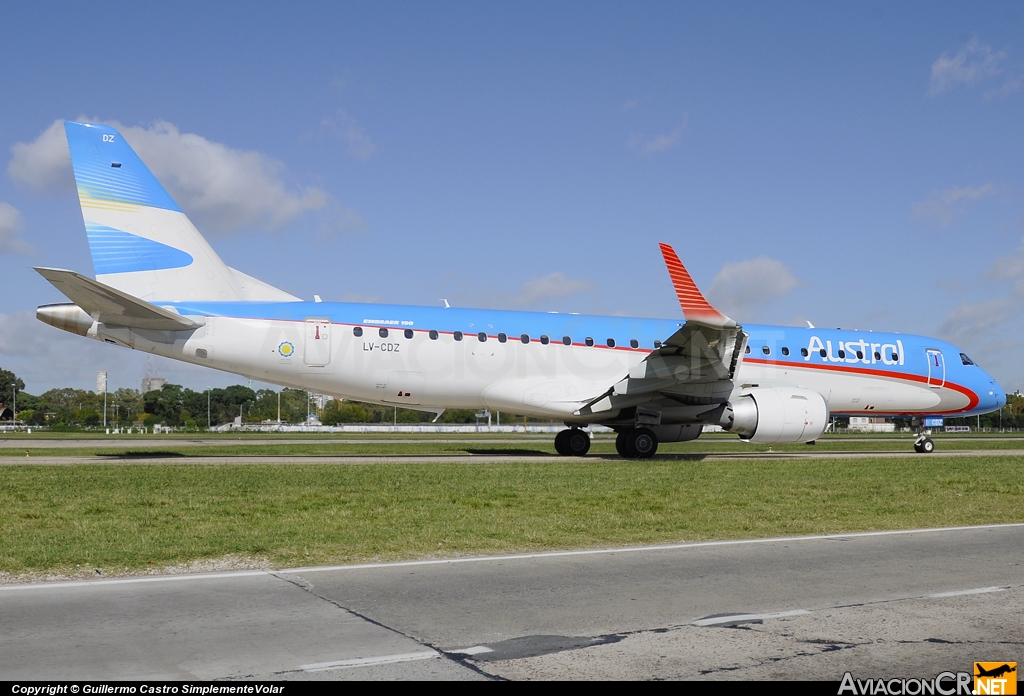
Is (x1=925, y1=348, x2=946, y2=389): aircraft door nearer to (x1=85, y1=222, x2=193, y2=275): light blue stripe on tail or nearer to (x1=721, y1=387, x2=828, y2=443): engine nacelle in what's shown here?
(x1=721, y1=387, x2=828, y2=443): engine nacelle

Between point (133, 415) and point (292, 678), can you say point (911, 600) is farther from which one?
point (133, 415)

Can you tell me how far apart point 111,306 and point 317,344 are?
16.1 feet

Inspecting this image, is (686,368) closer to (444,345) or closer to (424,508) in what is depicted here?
(444,345)

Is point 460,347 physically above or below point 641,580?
above

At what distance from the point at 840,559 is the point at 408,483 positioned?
27.6 ft

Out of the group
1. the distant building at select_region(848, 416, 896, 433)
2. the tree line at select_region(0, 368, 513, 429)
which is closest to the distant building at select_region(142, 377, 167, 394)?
the tree line at select_region(0, 368, 513, 429)

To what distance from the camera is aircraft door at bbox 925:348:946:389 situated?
90.8ft

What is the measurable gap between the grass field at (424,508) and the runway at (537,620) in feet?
3.99

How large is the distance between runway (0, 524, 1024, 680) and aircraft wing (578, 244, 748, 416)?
1308 centimetres

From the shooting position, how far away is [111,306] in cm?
1911

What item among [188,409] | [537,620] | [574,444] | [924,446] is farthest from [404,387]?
[188,409]

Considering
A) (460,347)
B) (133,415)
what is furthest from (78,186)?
(133,415)

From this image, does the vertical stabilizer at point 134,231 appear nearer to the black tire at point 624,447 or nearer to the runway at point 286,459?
the runway at point 286,459

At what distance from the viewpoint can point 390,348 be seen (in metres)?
22.4
